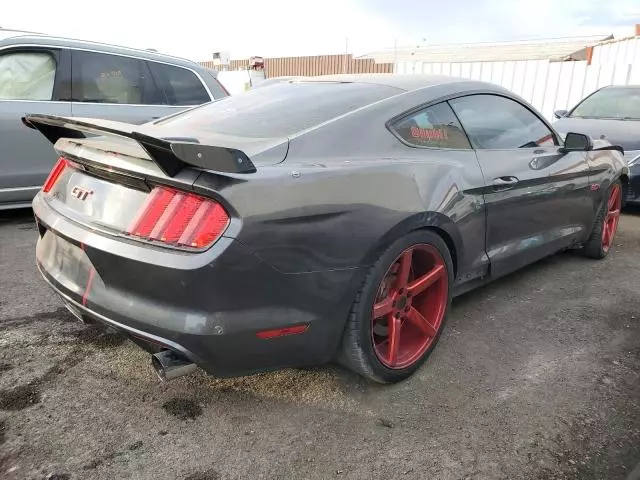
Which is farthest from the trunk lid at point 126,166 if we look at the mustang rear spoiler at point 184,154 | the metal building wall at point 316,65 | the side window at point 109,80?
the metal building wall at point 316,65

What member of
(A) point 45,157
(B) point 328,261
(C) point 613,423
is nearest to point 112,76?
(A) point 45,157

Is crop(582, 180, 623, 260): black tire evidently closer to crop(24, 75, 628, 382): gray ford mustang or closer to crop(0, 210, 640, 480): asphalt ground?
crop(0, 210, 640, 480): asphalt ground

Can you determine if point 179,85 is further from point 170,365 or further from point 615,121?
point 615,121

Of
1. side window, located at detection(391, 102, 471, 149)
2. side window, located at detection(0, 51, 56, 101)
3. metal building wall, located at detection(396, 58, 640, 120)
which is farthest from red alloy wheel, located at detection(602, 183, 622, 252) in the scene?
metal building wall, located at detection(396, 58, 640, 120)

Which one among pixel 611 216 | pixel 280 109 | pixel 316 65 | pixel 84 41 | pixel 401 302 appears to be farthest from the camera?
pixel 316 65

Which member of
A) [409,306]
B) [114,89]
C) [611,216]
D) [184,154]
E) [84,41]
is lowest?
[611,216]

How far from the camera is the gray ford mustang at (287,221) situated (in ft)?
5.89

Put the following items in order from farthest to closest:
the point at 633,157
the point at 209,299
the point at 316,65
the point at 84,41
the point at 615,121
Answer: the point at 316,65
the point at 615,121
the point at 633,157
the point at 84,41
the point at 209,299

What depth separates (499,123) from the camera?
3180 mm

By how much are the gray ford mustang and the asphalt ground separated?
0.83 ft

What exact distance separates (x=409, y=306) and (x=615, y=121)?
5.49 meters

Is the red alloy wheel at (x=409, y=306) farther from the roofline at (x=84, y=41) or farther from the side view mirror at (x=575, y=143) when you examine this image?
the roofline at (x=84, y=41)

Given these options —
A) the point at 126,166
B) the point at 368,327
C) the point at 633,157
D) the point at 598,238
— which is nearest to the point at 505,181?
the point at 368,327

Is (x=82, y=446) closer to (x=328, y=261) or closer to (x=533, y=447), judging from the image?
(x=328, y=261)
